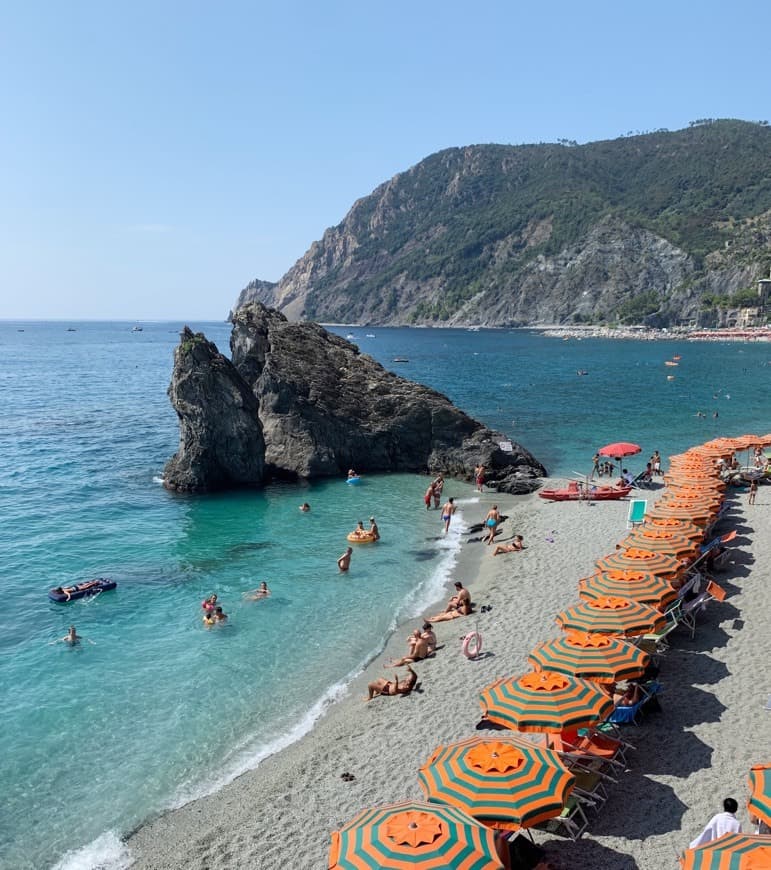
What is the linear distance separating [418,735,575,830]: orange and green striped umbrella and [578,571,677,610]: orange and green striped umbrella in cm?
634

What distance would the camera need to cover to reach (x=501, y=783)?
28.8 feet

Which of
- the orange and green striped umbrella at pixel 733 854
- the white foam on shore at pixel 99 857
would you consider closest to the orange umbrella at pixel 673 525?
the orange and green striped umbrella at pixel 733 854

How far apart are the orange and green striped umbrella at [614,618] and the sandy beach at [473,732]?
1582 mm

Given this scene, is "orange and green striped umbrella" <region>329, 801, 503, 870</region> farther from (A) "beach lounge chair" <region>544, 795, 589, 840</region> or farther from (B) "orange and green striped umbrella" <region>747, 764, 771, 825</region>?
(B) "orange and green striped umbrella" <region>747, 764, 771, 825</region>

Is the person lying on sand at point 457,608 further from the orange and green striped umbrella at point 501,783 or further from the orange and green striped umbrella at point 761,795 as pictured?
the orange and green striped umbrella at point 761,795

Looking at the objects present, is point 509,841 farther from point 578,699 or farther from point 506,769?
point 578,699

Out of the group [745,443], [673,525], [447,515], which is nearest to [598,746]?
[673,525]

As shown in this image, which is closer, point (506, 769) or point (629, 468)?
point (506, 769)

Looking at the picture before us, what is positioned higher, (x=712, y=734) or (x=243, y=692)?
(x=712, y=734)

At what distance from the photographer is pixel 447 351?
147 m

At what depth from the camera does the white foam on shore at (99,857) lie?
1112 centimetres

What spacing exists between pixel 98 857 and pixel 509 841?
6.83 meters

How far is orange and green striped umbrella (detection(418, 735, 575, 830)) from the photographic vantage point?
8.49 metres

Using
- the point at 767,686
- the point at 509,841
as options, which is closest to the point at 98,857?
the point at 509,841
